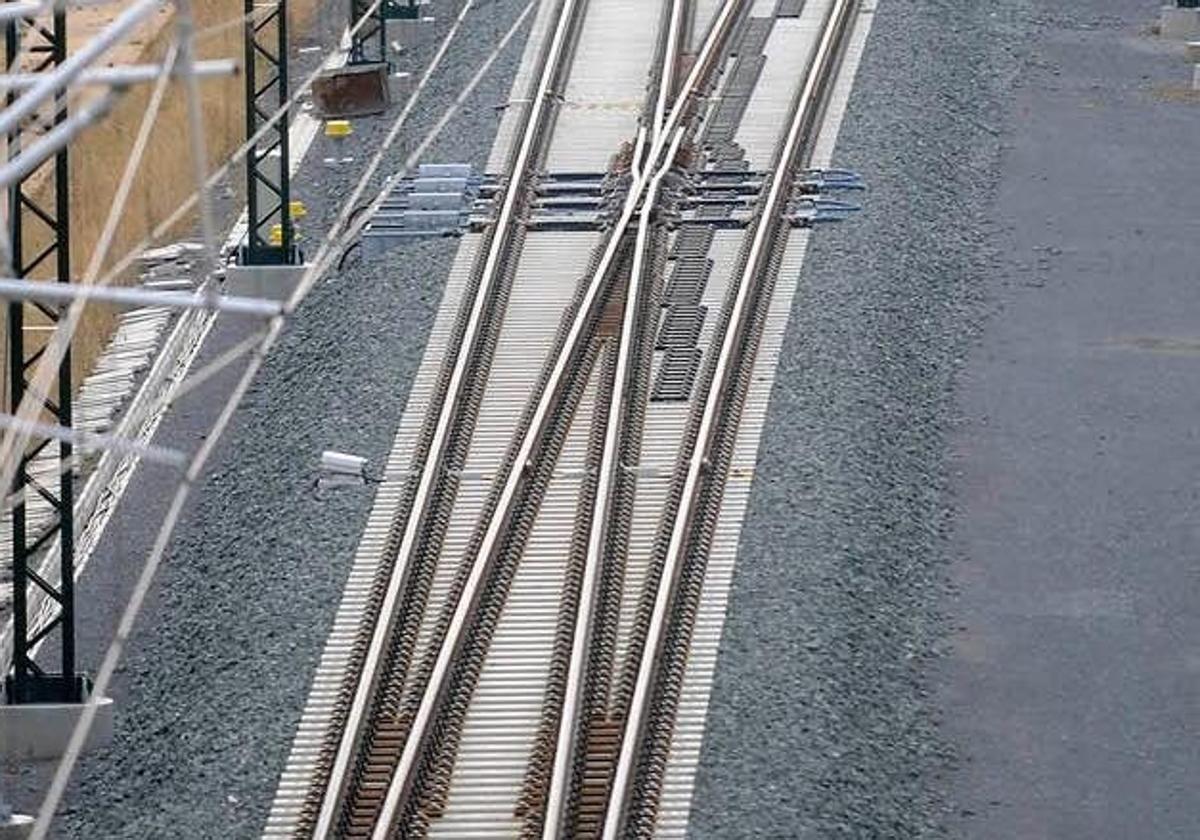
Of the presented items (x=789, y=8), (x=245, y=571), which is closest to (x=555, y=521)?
(x=245, y=571)

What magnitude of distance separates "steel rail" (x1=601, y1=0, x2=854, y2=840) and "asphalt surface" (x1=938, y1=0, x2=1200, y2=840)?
160 centimetres

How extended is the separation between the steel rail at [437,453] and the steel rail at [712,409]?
1309 mm

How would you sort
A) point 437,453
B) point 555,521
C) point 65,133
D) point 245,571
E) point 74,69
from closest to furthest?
point 65,133
point 74,69
point 245,571
point 555,521
point 437,453

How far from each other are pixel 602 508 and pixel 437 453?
146cm

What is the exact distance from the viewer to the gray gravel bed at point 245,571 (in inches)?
583

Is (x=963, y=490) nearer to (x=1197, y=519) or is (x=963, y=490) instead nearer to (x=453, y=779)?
(x=1197, y=519)

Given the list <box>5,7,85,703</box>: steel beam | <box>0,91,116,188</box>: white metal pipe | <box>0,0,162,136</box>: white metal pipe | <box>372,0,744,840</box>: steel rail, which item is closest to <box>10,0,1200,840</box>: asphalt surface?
<box>5,7,85,703</box>: steel beam

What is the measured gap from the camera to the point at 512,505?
58.1 feet

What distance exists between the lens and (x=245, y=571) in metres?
17.3

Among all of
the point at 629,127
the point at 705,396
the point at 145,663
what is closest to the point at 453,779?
the point at 145,663

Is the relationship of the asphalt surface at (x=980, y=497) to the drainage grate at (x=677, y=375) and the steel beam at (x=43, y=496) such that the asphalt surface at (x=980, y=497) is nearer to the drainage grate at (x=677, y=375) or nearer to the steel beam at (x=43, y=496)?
the drainage grate at (x=677, y=375)

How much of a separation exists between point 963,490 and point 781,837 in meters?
5.70

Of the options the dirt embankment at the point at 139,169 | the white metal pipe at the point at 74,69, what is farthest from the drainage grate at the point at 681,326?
the white metal pipe at the point at 74,69

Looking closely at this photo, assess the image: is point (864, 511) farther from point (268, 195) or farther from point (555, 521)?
point (268, 195)
